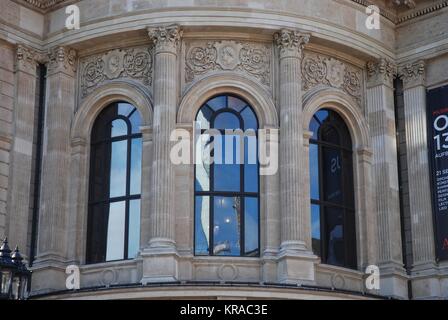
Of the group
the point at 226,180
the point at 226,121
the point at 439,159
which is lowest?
the point at 226,180

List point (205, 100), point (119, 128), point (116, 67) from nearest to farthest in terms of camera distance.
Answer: point (205, 100) < point (119, 128) < point (116, 67)

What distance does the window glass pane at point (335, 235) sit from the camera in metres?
27.5

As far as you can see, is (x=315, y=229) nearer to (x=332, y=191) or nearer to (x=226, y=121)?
(x=332, y=191)

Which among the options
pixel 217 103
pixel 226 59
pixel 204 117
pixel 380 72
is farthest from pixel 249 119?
pixel 380 72

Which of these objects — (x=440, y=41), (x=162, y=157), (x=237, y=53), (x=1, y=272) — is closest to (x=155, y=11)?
(x=237, y=53)

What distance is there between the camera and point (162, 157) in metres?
26.2

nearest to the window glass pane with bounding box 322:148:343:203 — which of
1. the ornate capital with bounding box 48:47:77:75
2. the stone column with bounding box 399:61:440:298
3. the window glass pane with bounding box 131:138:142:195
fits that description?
the stone column with bounding box 399:61:440:298

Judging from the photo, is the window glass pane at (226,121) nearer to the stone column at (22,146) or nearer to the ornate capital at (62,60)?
the ornate capital at (62,60)

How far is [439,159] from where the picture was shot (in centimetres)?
2848

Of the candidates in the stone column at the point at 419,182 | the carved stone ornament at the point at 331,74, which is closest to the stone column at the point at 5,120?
the carved stone ornament at the point at 331,74

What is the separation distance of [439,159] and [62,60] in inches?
439

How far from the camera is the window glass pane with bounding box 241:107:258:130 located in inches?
1080

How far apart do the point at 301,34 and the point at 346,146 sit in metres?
3.63

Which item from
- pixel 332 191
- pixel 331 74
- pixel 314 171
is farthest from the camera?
pixel 331 74
